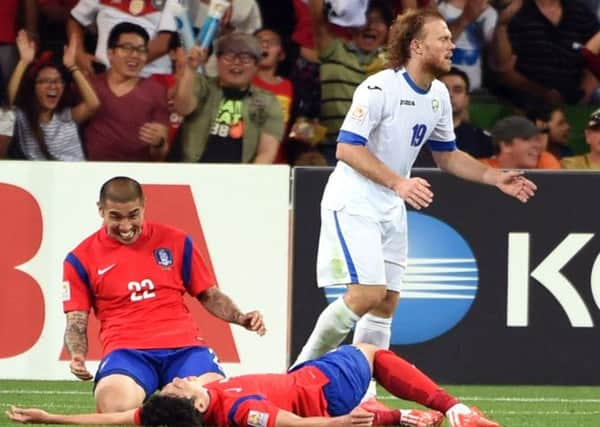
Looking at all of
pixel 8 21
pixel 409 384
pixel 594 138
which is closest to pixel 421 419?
pixel 409 384

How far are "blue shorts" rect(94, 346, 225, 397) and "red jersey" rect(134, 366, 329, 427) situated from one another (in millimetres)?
608

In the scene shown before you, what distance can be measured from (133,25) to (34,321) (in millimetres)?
2903

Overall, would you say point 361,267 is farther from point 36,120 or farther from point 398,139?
point 36,120

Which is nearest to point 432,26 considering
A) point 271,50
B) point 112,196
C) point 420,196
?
point 420,196

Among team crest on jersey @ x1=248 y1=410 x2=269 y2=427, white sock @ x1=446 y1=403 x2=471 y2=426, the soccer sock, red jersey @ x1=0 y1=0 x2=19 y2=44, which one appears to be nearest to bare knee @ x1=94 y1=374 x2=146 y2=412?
team crest on jersey @ x1=248 y1=410 x2=269 y2=427

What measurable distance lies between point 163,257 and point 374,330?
1.26 metres

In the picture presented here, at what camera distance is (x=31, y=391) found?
395 inches

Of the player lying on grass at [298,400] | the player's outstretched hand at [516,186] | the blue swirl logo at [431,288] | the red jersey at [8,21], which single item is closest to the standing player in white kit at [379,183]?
the player's outstretched hand at [516,186]

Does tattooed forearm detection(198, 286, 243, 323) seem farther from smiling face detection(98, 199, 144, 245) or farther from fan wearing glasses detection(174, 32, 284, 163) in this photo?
fan wearing glasses detection(174, 32, 284, 163)

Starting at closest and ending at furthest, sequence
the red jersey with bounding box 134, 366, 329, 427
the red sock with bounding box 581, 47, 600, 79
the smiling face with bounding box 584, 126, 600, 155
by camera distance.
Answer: the red jersey with bounding box 134, 366, 329, 427 < the smiling face with bounding box 584, 126, 600, 155 < the red sock with bounding box 581, 47, 600, 79

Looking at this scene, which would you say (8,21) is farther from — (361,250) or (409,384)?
(409,384)

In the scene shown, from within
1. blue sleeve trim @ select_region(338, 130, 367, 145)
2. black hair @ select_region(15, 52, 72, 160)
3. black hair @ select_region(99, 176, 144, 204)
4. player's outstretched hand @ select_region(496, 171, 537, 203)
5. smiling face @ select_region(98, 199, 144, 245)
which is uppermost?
black hair @ select_region(15, 52, 72, 160)

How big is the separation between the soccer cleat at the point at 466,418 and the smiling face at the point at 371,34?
5.90 metres

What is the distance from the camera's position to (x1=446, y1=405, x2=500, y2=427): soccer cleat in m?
7.26
